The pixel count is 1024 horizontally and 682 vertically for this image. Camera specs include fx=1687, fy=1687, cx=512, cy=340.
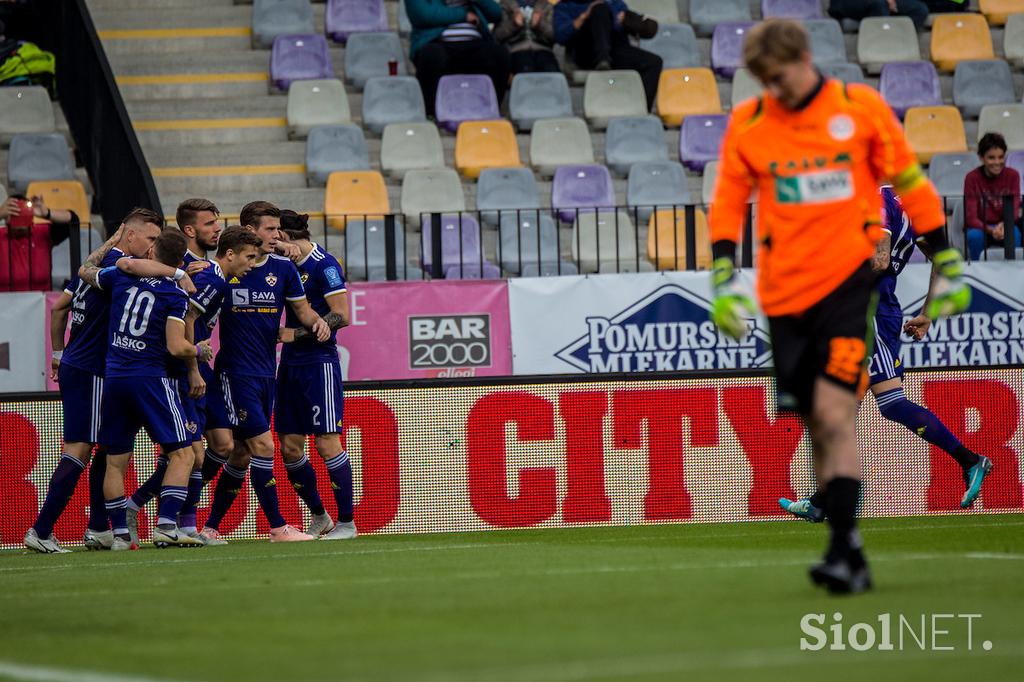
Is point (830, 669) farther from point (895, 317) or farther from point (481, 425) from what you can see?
point (481, 425)

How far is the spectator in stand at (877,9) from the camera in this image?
19.8m

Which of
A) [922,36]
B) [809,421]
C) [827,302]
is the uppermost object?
[922,36]

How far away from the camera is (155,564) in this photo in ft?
28.5

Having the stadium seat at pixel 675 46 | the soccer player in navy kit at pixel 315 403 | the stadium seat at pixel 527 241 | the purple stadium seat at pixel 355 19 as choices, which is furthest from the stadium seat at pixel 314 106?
the soccer player in navy kit at pixel 315 403

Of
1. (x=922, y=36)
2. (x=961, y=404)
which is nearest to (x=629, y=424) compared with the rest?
(x=961, y=404)

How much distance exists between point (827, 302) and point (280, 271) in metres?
5.56

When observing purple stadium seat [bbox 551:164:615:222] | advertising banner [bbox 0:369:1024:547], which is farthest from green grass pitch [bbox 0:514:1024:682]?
purple stadium seat [bbox 551:164:615:222]

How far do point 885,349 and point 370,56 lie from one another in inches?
372

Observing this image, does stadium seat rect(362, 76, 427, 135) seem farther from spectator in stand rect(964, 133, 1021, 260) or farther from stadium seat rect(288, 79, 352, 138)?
spectator in stand rect(964, 133, 1021, 260)

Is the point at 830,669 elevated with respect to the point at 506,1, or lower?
lower

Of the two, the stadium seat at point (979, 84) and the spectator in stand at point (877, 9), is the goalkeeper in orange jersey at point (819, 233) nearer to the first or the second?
the stadium seat at point (979, 84)

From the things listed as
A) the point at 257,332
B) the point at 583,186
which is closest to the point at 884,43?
the point at 583,186

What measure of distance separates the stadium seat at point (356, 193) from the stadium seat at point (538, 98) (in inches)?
89.0

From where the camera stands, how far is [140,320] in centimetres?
1012
